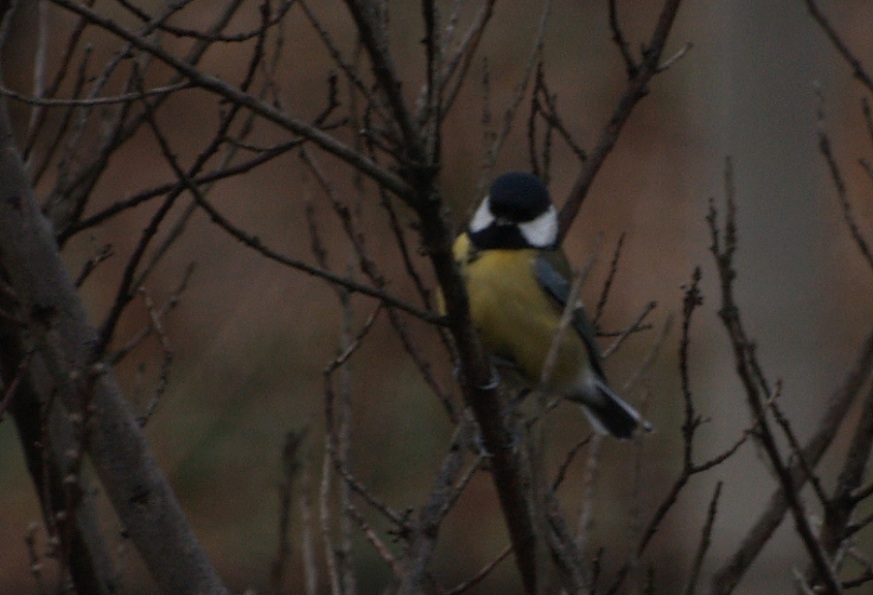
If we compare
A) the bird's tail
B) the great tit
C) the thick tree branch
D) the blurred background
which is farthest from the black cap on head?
the blurred background

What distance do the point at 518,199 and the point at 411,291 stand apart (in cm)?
282

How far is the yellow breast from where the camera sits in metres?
3.17

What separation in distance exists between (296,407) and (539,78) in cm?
474

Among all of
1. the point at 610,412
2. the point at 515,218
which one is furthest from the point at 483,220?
the point at 610,412

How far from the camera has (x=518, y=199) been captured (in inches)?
128

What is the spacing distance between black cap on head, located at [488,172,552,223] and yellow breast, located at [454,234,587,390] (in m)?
0.08

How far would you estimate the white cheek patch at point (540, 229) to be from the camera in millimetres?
3277

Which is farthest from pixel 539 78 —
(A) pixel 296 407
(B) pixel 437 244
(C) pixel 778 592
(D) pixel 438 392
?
(A) pixel 296 407

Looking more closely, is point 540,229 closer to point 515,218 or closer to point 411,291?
point 515,218

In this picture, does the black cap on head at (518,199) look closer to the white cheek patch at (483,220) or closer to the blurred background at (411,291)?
the white cheek patch at (483,220)

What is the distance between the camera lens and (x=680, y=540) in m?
6.65

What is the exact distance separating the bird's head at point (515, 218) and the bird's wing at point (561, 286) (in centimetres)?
4

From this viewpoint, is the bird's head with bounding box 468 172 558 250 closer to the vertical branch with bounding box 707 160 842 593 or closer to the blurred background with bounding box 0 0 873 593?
the vertical branch with bounding box 707 160 842 593

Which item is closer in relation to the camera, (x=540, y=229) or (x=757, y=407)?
(x=757, y=407)
